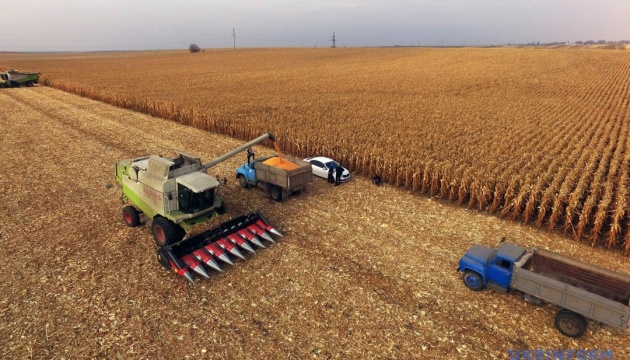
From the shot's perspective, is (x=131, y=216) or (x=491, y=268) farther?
(x=131, y=216)

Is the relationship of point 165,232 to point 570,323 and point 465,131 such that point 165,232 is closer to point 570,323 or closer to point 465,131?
point 570,323

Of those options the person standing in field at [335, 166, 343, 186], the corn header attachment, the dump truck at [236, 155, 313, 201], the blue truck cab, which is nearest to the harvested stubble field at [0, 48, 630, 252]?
the person standing in field at [335, 166, 343, 186]

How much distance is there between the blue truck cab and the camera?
1062cm

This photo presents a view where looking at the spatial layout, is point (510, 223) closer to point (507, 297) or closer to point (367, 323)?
point (507, 297)

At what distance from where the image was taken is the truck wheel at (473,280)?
36.3ft

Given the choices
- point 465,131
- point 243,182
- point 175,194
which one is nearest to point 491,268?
point 175,194

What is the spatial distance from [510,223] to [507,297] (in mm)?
5186

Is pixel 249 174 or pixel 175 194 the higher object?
pixel 175 194

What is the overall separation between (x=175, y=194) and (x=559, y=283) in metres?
11.8

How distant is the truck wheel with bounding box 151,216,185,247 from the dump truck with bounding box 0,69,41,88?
56.2 m

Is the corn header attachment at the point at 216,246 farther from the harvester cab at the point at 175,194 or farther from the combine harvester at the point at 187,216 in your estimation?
the harvester cab at the point at 175,194

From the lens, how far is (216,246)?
12.3m

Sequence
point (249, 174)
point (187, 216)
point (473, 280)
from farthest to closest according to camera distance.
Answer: point (249, 174) < point (187, 216) < point (473, 280)

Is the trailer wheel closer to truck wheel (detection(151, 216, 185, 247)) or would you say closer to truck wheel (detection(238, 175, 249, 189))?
truck wheel (detection(151, 216, 185, 247))
